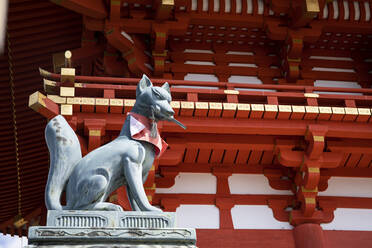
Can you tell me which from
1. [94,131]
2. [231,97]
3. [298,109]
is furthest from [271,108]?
[94,131]

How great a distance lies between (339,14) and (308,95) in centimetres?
170

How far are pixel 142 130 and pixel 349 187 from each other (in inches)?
190

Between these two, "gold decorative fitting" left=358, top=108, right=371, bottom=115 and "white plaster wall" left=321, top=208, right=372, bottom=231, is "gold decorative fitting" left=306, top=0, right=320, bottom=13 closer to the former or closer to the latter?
"gold decorative fitting" left=358, top=108, right=371, bottom=115

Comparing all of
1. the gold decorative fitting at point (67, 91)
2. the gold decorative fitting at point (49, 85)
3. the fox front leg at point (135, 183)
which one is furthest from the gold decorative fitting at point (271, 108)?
the fox front leg at point (135, 183)

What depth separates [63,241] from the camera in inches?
179

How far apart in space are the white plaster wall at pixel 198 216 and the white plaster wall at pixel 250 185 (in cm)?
44

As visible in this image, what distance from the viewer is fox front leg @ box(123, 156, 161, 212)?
4965 millimetres

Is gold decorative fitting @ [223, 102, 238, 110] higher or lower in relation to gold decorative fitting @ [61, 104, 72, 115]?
higher

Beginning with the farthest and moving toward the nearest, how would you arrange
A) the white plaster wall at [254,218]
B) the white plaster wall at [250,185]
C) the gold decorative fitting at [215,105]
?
the white plaster wall at [250,185], the white plaster wall at [254,218], the gold decorative fitting at [215,105]

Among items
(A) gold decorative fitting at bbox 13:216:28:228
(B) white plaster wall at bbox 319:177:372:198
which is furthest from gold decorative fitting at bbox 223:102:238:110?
(A) gold decorative fitting at bbox 13:216:28:228

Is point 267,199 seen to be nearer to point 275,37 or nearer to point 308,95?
point 308,95

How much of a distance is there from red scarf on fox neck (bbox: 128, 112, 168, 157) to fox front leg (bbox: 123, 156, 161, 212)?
0.24 metres

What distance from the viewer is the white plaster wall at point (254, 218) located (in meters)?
8.86

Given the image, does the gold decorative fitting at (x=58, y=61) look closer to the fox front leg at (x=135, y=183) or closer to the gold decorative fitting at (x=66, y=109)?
the gold decorative fitting at (x=66, y=109)
